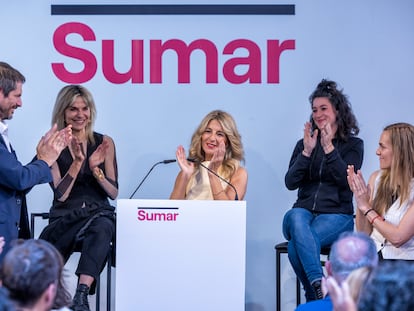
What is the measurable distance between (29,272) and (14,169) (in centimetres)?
201

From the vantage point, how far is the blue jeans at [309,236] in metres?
4.70

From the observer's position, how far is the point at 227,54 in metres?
6.09

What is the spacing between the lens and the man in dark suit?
4.20 m

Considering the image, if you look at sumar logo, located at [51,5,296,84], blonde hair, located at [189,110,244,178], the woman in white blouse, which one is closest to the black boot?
blonde hair, located at [189,110,244,178]

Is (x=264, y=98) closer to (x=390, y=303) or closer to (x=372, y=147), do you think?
(x=372, y=147)

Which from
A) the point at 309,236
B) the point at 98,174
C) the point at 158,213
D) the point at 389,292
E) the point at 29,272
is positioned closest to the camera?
the point at 389,292

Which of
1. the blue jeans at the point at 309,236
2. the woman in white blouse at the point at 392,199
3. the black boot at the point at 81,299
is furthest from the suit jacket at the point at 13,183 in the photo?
the woman in white blouse at the point at 392,199

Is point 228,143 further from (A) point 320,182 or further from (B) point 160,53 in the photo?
(B) point 160,53

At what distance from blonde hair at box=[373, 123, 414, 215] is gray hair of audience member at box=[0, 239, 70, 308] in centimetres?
266

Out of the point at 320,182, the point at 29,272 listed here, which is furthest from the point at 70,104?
the point at 29,272

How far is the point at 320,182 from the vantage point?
5.13 meters

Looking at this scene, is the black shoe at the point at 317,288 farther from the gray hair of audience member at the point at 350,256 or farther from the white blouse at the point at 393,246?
the gray hair of audience member at the point at 350,256

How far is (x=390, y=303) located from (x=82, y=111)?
3.62 meters

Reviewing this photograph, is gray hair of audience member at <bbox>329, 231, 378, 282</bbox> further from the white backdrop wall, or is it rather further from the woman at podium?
the white backdrop wall
